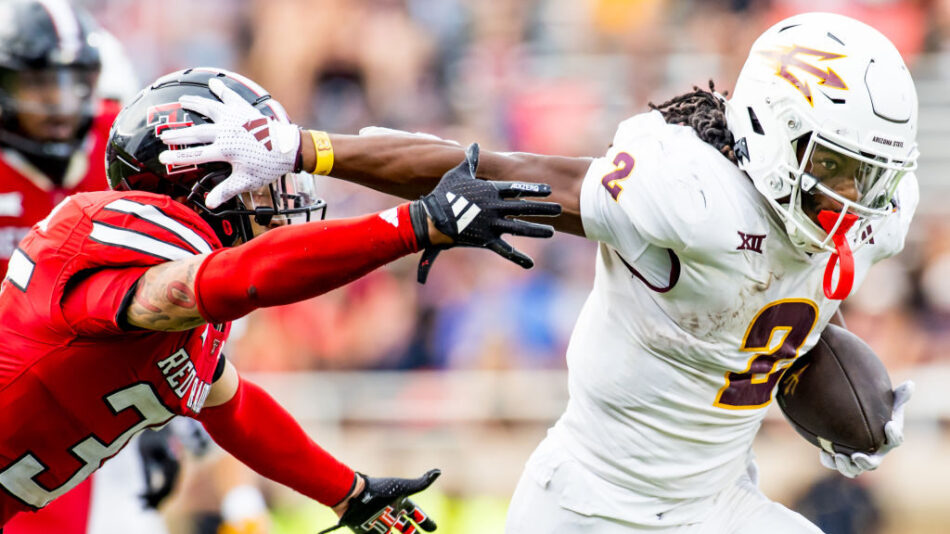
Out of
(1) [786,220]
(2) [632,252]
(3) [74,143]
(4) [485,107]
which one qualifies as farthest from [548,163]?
(4) [485,107]

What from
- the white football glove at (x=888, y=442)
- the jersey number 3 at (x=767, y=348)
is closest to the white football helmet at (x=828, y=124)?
the jersey number 3 at (x=767, y=348)

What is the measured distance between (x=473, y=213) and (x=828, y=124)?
89 cm

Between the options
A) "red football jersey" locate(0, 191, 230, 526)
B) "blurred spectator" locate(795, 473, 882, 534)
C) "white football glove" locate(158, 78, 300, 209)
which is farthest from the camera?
"blurred spectator" locate(795, 473, 882, 534)

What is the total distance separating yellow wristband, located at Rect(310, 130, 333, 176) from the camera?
8.96ft

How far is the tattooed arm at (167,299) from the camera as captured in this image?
235 cm

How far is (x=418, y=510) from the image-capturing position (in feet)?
11.1

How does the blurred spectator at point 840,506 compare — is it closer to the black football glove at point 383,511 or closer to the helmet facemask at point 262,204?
the black football glove at point 383,511

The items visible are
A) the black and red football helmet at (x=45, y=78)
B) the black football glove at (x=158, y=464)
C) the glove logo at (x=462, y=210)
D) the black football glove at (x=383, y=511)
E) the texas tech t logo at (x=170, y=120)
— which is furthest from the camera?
the black football glove at (x=158, y=464)

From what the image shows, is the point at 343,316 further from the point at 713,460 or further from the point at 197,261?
the point at 197,261

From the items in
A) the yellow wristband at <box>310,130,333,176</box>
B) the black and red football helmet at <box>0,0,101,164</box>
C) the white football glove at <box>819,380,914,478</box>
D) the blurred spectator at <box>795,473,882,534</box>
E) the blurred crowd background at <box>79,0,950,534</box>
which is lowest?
the blurred spectator at <box>795,473,882,534</box>

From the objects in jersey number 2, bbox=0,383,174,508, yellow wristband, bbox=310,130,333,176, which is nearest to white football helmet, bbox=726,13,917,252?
yellow wristband, bbox=310,130,333,176

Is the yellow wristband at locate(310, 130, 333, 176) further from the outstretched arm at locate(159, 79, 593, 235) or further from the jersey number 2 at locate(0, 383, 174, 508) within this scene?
the jersey number 2 at locate(0, 383, 174, 508)

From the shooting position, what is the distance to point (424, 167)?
2.81m

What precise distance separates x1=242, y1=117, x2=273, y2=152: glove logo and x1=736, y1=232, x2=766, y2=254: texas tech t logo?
1050mm
